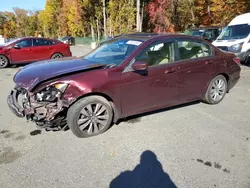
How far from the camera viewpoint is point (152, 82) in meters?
3.85

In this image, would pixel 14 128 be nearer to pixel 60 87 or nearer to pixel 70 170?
pixel 60 87

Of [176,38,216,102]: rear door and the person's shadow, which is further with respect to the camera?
[176,38,216,102]: rear door

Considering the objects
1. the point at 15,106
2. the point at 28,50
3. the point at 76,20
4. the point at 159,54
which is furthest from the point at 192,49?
the point at 76,20

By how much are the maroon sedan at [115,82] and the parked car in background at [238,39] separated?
5553 millimetres

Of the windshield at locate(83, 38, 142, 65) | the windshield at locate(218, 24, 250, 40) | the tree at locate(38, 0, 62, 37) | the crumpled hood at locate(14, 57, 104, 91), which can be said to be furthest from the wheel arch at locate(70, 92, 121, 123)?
the tree at locate(38, 0, 62, 37)

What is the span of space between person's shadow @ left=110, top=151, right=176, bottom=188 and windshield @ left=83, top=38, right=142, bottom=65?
5.70ft

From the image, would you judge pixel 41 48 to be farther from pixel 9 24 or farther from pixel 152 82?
pixel 9 24

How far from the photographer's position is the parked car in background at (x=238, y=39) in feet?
30.6

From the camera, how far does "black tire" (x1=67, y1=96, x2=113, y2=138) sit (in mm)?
3359

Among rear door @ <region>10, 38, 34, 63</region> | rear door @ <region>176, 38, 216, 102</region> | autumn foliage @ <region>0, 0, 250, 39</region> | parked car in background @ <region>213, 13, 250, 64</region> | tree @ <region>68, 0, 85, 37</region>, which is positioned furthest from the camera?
tree @ <region>68, 0, 85, 37</region>

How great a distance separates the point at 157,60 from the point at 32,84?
85.8 inches

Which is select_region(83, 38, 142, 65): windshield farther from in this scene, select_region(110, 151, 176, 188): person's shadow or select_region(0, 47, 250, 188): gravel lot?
select_region(110, 151, 176, 188): person's shadow

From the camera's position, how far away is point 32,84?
10.8ft

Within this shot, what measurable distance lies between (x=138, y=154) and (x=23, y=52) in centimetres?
964
